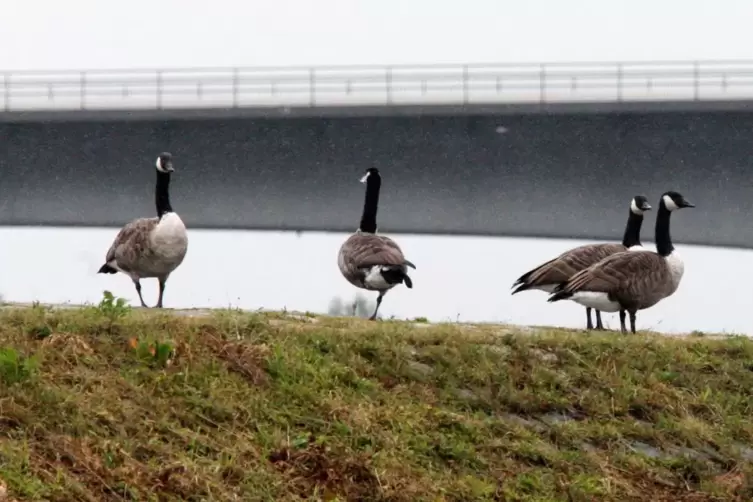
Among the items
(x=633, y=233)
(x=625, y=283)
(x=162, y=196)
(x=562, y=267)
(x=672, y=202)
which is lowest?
(x=625, y=283)

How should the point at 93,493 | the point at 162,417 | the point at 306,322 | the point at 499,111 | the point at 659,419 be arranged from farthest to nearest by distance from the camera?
the point at 499,111 → the point at 306,322 → the point at 659,419 → the point at 162,417 → the point at 93,493

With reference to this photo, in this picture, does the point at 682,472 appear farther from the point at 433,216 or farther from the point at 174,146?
the point at 174,146

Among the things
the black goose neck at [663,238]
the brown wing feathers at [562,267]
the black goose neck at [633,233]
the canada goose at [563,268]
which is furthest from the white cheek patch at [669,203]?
the brown wing feathers at [562,267]

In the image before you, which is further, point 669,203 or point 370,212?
point 370,212

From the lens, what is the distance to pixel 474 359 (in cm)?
1353

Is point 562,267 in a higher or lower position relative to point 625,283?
higher

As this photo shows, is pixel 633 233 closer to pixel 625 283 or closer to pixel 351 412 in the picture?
pixel 625 283

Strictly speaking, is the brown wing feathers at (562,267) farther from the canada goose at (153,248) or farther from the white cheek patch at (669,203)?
Result: the canada goose at (153,248)

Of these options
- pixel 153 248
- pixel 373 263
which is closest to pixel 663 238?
pixel 373 263

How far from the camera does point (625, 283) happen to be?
56.5 ft

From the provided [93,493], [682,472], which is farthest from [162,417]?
[682,472]

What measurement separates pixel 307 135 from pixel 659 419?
31941mm

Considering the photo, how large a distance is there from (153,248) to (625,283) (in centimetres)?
637

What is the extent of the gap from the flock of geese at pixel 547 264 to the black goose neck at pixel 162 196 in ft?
0.05
